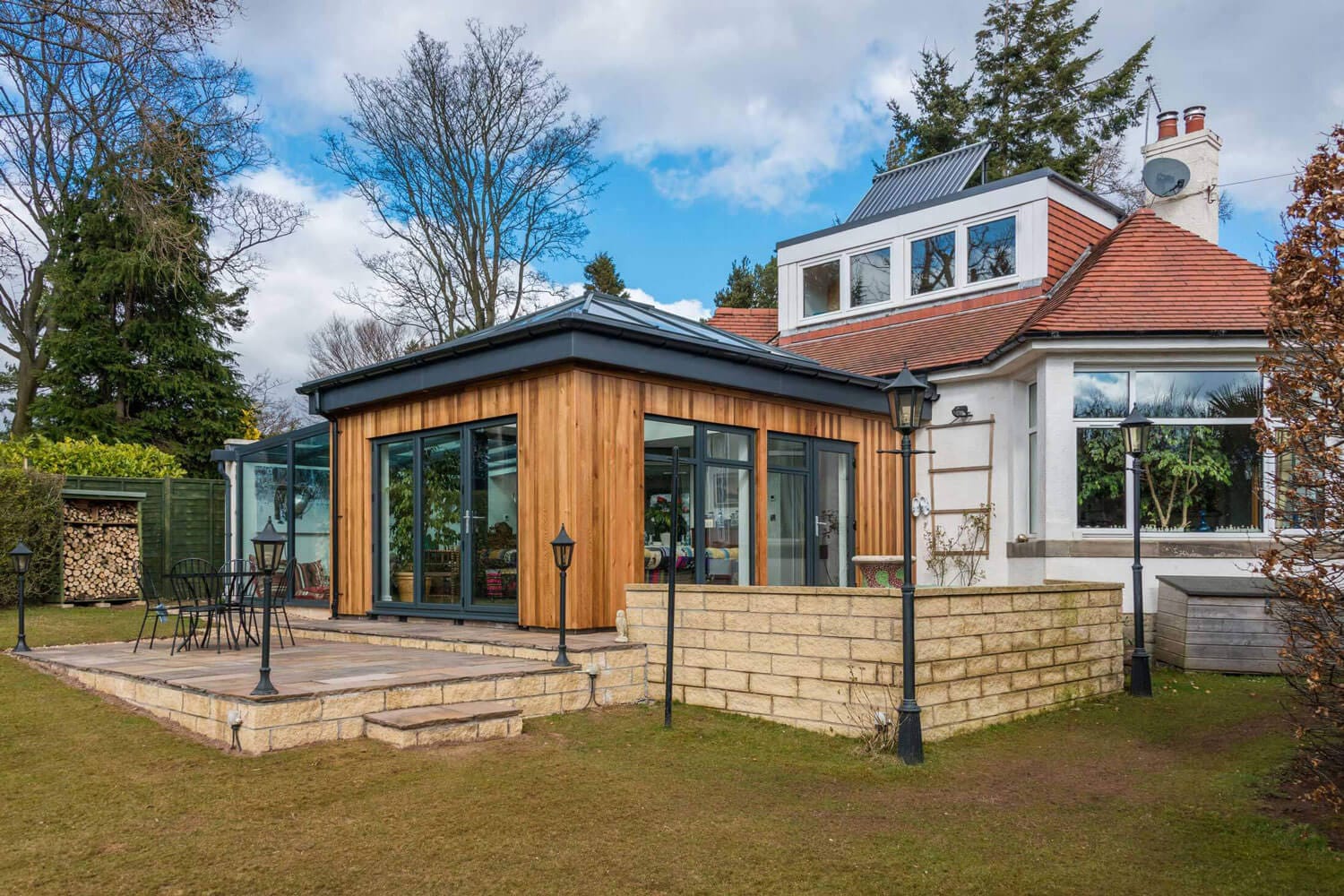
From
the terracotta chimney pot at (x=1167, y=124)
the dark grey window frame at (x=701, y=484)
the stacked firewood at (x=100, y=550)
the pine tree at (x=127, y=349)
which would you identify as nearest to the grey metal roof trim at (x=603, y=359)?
the dark grey window frame at (x=701, y=484)

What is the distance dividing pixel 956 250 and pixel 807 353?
2.65m

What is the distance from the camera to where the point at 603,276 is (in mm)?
32938

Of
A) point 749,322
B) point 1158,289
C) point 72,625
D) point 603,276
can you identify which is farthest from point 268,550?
point 603,276

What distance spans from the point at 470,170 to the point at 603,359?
48.0 ft

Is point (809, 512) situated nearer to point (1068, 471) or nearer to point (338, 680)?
point (1068, 471)

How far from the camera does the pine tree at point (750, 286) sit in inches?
1323

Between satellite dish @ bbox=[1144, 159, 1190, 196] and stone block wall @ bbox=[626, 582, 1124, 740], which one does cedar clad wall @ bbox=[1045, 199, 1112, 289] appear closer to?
satellite dish @ bbox=[1144, 159, 1190, 196]

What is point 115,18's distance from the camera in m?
6.67

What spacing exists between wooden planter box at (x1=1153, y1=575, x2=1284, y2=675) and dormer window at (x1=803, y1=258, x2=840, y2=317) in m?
7.62

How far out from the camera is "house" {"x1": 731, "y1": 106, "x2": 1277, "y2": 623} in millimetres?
9859

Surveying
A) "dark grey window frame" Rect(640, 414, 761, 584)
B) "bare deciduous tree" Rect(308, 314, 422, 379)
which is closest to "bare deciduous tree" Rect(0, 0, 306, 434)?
"dark grey window frame" Rect(640, 414, 761, 584)

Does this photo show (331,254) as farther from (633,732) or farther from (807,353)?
(633,732)

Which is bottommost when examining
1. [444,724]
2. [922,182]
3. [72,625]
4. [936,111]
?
[72,625]

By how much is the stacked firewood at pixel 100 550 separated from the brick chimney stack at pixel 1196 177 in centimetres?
1643
